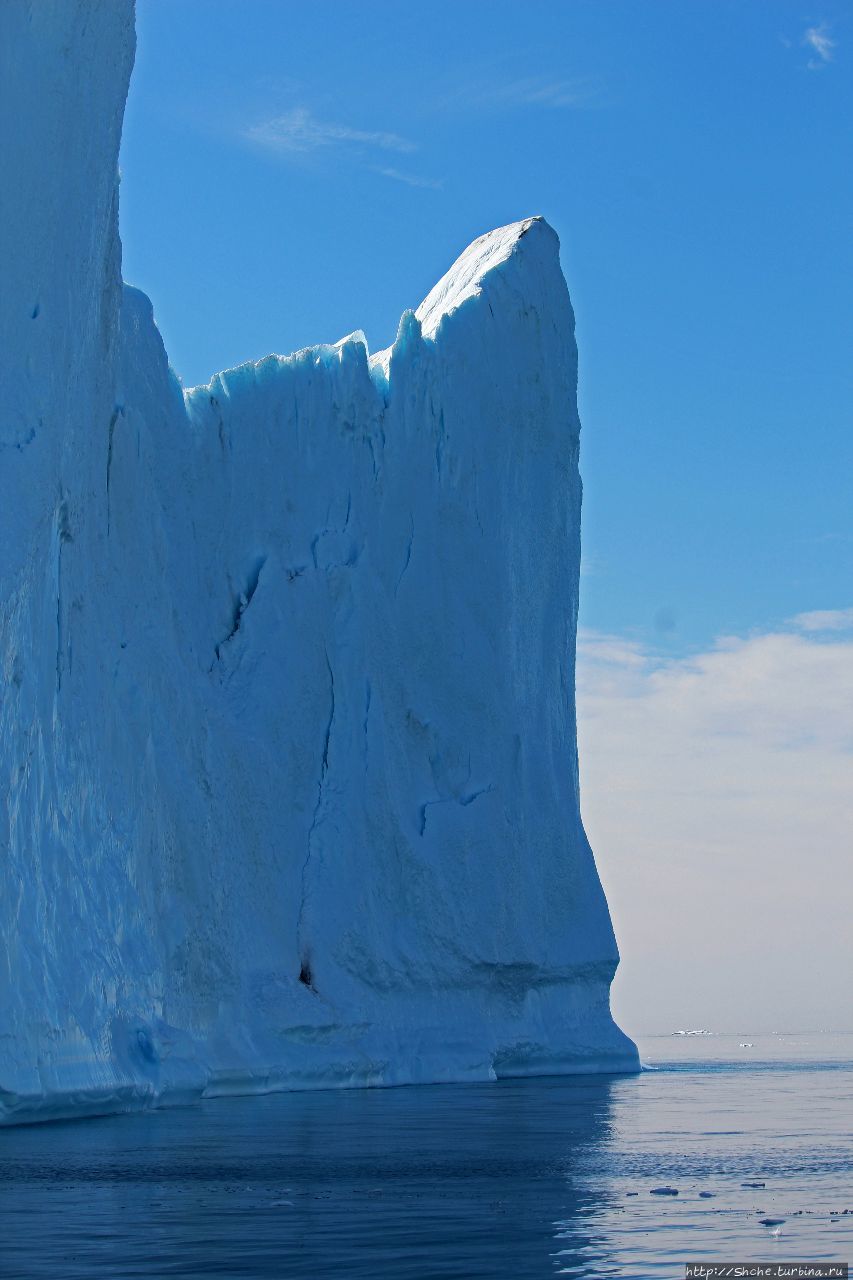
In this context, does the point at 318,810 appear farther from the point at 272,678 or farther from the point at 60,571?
the point at 60,571

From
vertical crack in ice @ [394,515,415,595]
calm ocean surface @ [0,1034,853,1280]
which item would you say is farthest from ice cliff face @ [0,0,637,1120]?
calm ocean surface @ [0,1034,853,1280]

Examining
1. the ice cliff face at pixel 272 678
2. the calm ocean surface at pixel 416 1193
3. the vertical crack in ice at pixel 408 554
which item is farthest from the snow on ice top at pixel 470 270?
the calm ocean surface at pixel 416 1193

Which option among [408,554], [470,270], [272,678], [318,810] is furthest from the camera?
[470,270]

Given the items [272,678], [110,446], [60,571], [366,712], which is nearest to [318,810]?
[366,712]

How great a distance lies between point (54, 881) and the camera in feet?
37.7

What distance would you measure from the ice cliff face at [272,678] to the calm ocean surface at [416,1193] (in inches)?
70.5

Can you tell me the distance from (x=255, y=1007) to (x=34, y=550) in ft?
19.9

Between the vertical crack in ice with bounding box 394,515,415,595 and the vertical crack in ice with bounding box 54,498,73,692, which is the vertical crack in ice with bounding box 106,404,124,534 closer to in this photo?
the vertical crack in ice with bounding box 54,498,73,692

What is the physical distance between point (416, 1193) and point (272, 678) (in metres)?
10.9

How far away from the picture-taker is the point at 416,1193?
23.8 ft

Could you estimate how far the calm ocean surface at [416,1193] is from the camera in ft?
17.5

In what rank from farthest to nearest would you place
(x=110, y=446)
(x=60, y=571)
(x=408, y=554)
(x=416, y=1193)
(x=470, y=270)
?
(x=470, y=270) < (x=408, y=554) < (x=110, y=446) < (x=60, y=571) < (x=416, y=1193)

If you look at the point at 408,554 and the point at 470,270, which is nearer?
the point at 408,554

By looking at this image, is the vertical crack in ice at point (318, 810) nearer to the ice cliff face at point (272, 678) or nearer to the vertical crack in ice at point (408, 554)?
the ice cliff face at point (272, 678)
